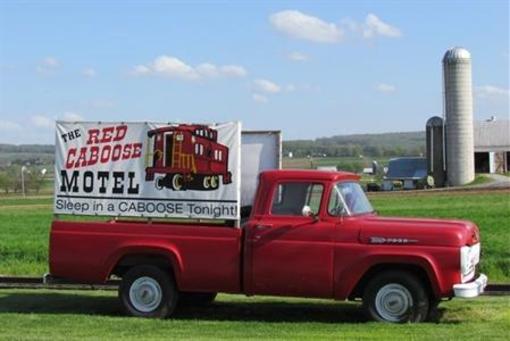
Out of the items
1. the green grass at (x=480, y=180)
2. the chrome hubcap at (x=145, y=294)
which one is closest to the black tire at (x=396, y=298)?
the chrome hubcap at (x=145, y=294)

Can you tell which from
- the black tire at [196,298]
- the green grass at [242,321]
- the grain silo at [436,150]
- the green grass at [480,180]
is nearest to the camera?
the green grass at [242,321]

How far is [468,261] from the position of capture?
9.82m

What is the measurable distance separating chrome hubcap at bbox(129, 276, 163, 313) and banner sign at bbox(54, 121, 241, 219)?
87cm

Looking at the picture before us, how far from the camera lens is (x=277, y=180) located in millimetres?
10328

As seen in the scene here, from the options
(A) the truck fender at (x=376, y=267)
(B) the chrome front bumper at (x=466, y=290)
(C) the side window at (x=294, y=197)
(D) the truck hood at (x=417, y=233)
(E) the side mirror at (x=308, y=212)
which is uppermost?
(C) the side window at (x=294, y=197)

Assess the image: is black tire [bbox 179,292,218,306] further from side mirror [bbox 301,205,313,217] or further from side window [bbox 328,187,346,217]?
side window [bbox 328,187,346,217]

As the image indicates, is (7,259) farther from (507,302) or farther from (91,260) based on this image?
(507,302)

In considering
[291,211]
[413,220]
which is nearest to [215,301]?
[291,211]

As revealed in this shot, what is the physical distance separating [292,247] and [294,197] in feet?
2.10

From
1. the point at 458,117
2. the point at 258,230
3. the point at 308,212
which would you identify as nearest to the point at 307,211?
the point at 308,212

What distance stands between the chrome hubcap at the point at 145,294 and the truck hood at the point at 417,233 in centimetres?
276

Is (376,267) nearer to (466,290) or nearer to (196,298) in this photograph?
(466,290)

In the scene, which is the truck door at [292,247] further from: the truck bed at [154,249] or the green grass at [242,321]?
the green grass at [242,321]

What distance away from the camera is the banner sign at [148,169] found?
10.5 metres
